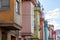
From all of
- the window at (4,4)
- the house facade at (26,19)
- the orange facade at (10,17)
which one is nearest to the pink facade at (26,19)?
the house facade at (26,19)

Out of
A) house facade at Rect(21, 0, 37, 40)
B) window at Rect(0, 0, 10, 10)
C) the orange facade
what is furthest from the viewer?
house facade at Rect(21, 0, 37, 40)

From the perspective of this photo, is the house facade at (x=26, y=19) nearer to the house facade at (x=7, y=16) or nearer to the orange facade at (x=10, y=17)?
the house facade at (x=7, y=16)

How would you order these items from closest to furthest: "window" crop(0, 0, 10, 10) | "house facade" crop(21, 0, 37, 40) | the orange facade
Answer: the orange facade, "window" crop(0, 0, 10, 10), "house facade" crop(21, 0, 37, 40)

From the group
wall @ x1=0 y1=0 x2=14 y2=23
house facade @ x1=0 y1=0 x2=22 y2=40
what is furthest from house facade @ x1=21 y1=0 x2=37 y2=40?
wall @ x1=0 y1=0 x2=14 y2=23

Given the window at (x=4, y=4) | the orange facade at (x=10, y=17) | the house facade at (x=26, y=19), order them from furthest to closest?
the house facade at (x=26, y=19)
the window at (x=4, y=4)
the orange facade at (x=10, y=17)

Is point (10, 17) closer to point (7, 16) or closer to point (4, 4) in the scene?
point (7, 16)

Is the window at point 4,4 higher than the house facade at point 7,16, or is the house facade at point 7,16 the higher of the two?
the window at point 4,4

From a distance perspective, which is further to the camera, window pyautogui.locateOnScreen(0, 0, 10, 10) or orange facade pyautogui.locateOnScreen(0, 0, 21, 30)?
window pyautogui.locateOnScreen(0, 0, 10, 10)

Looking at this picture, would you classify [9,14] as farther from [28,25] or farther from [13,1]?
[28,25]

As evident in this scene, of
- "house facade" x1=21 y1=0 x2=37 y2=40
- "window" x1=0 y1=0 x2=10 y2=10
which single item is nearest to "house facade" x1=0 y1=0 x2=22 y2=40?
"window" x1=0 y1=0 x2=10 y2=10

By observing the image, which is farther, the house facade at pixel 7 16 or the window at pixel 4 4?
the window at pixel 4 4

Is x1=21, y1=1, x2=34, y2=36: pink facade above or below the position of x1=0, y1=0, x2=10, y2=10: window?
below

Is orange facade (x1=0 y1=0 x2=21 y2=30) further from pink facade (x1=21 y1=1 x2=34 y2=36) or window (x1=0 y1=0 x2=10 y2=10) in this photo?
pink facade (x1=21 y1=1 x2=34 y2=36)

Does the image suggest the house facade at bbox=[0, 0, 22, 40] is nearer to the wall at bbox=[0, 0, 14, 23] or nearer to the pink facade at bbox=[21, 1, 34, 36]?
the wall at bbox=[0, 0, 14, 23]
